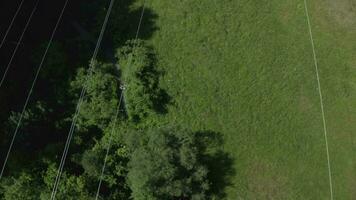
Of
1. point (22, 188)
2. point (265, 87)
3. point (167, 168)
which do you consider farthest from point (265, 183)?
point (22, 188)

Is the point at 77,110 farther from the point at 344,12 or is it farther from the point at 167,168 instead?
the point at 344,12

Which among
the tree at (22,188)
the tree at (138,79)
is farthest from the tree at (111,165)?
the tree at (22,188)

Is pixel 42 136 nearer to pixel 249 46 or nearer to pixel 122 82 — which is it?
pixel 122 82

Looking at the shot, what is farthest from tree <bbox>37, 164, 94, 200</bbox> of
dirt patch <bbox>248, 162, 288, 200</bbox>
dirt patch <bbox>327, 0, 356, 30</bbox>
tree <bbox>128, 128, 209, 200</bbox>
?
dirt patch <bbox>327, 0, 356, 30</bbox>

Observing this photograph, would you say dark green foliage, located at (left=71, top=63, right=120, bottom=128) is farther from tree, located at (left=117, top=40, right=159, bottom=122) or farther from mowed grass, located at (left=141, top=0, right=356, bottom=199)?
mowed grass, located at (left=141, top=0, right=356, bottom=199)

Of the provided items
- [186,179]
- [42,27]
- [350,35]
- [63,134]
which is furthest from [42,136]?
[350,35]

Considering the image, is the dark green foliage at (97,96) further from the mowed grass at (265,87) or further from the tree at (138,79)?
the mowed grass at (265,87)
